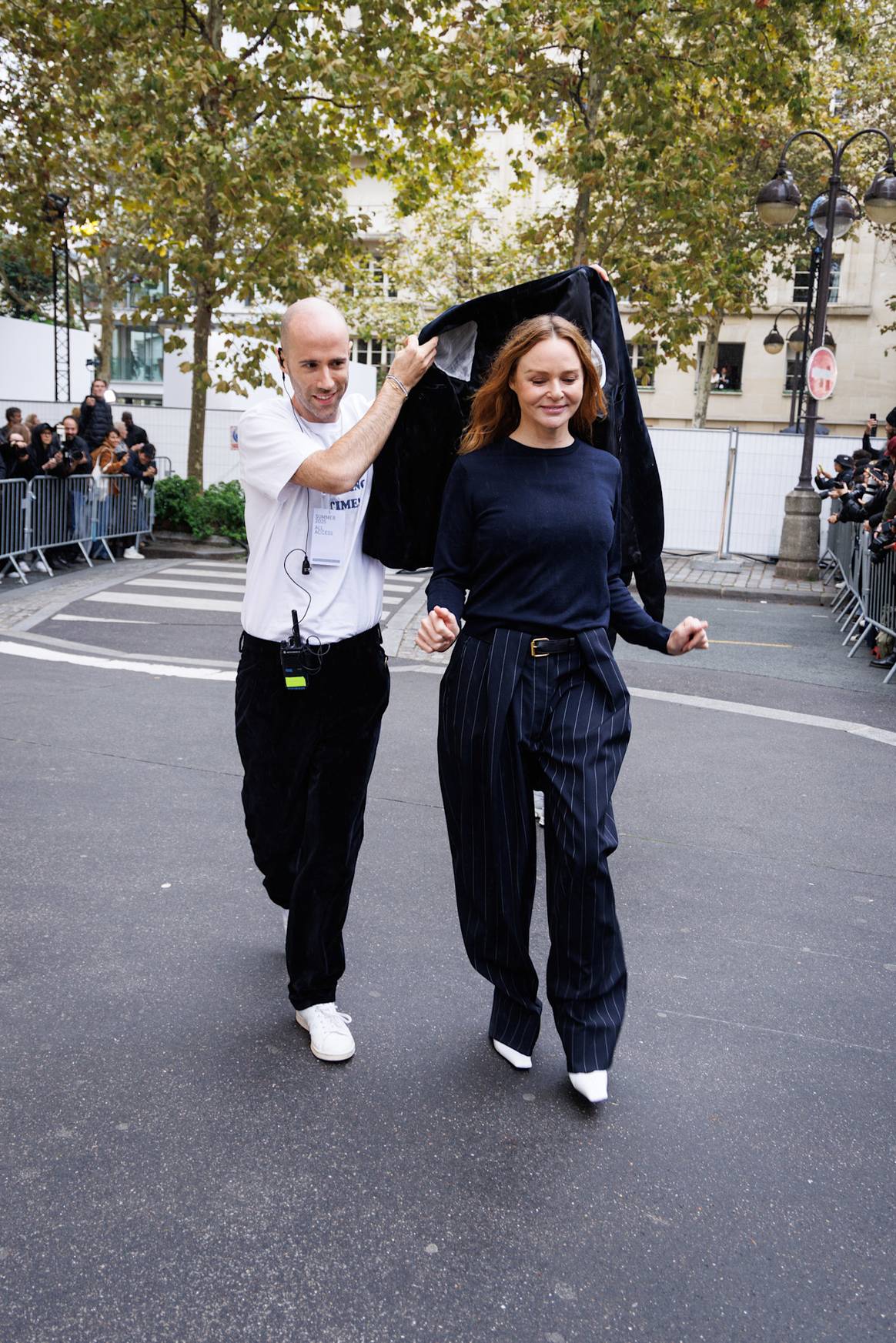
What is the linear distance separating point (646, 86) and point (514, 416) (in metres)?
14.7

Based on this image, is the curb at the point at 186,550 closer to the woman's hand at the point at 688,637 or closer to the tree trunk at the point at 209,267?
the tree trunk at the point at 209,267

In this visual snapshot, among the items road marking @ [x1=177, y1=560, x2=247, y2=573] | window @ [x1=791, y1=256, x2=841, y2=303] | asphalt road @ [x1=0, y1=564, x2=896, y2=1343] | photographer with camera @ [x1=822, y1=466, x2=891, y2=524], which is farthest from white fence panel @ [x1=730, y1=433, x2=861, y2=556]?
window @ [x1=791, y1=256, x2=841, y2=303]

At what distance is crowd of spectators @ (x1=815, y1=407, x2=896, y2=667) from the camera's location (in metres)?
10.1

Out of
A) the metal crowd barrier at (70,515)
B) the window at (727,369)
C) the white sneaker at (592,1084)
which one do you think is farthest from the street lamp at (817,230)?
the window at (727,369)

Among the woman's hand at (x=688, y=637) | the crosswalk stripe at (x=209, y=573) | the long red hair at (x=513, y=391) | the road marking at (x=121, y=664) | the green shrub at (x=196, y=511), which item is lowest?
the crosswalk stripe at (x=209, y=573)

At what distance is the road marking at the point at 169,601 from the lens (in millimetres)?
12617

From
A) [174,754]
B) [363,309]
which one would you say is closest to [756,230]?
[363,309]

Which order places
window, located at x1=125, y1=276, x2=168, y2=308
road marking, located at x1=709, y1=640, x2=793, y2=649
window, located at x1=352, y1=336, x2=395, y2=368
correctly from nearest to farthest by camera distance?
road marking, located at x1=709, y1=640, x2=793, y2=649 → window, located at x1=125, y1=276, x2=168, y2=308 → window, located at x1=352, y1=336, x2=395, y2=368

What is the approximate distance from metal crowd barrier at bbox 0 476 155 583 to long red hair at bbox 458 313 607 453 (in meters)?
10.9

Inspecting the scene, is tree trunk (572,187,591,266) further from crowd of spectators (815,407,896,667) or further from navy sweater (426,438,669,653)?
navy sweater (426,438,669,653)

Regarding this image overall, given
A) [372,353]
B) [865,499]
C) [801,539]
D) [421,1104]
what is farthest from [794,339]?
[421,1104]

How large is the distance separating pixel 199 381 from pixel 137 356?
37083 millimetres

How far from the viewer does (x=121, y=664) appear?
9.30 m

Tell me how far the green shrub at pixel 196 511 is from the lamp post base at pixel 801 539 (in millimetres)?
7535
